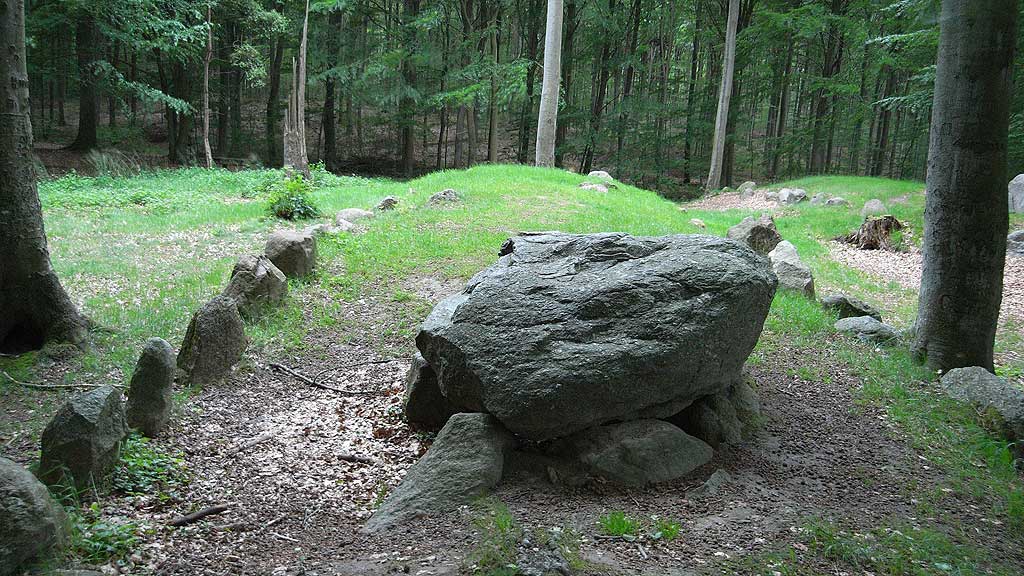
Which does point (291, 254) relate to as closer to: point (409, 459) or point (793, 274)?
point (409, 459)

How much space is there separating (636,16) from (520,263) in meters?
28.8

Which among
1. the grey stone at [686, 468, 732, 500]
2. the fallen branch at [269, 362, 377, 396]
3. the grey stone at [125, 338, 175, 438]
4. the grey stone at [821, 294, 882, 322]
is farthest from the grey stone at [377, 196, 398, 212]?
the grey stone at [686, 468, 732, 500]

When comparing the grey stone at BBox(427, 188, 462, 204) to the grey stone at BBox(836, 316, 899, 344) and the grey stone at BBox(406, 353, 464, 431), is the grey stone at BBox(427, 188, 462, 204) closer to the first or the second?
the grey stone at BBox(836, 316, 899, 344)

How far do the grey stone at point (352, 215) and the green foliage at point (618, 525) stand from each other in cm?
907

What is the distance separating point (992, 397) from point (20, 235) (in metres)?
8.28

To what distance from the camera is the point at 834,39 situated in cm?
2836

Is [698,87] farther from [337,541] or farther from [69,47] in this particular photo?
[337,541]

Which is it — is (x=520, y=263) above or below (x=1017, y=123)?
below

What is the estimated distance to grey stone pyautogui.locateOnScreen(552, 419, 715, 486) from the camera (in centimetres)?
437

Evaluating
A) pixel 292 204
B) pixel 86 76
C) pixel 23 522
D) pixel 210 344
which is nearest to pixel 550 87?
pixel 292 204

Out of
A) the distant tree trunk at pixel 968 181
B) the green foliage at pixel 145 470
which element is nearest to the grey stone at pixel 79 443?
the green foliage at pixel 145 470

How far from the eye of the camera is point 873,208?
56.4 ft

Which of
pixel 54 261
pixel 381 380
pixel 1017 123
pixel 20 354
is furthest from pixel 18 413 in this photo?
pixel 1017 123

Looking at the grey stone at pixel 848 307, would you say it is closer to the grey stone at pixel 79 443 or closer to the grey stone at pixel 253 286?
the grey stone at pixel 253 286
